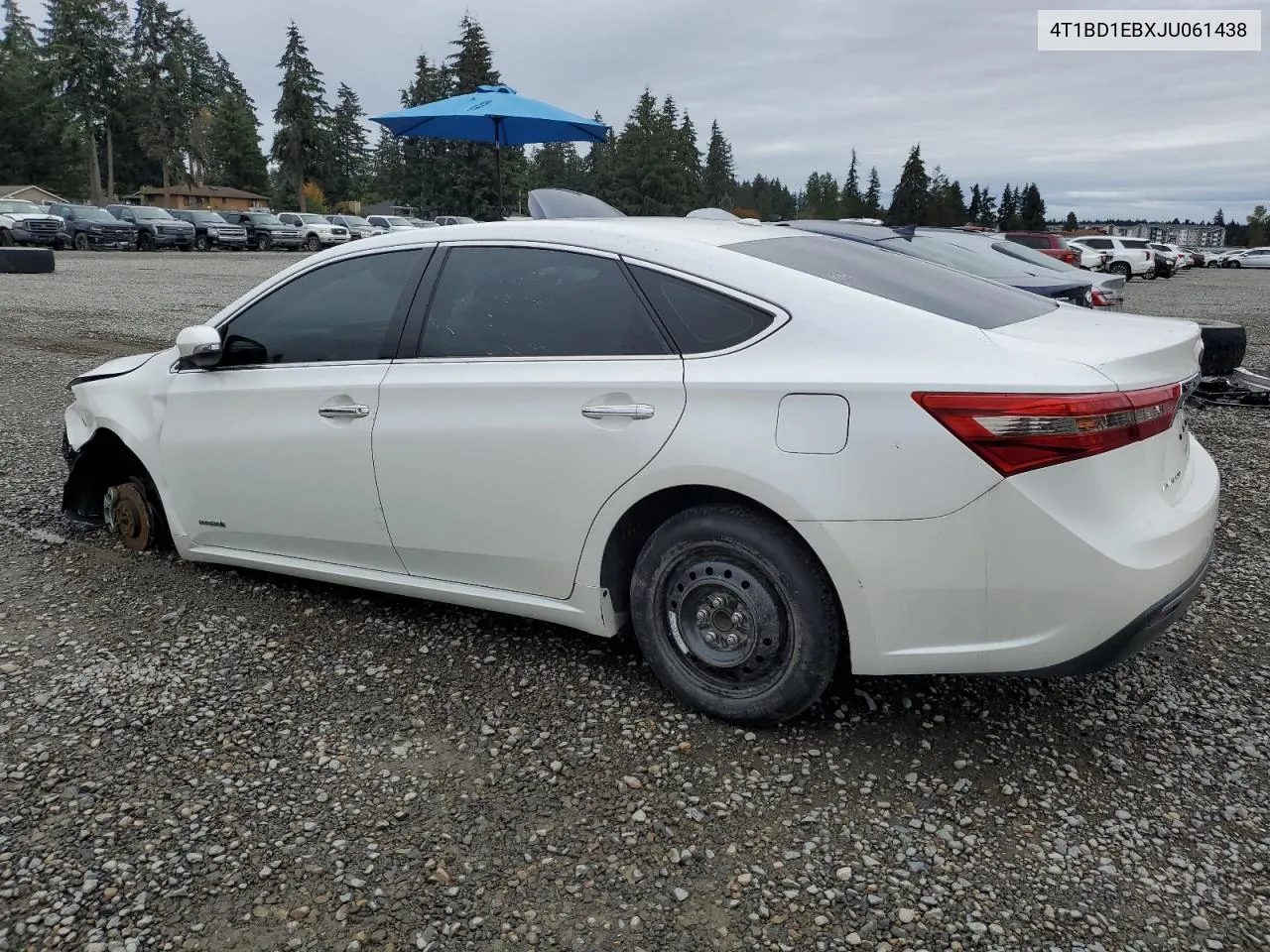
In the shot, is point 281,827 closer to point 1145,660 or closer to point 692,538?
point 692,538

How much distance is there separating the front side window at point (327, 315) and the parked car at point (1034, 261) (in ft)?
→ 20.1

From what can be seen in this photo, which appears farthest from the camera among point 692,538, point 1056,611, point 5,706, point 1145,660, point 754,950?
point 1145,660

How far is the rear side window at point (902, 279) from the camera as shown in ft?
9.65

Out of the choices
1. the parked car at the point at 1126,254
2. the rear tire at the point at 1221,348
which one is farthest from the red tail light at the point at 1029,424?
the parked car at the point at 1126,254

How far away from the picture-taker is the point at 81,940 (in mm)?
2189

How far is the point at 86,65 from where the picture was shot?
72.2m

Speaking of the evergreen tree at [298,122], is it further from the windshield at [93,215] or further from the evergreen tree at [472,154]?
the windshield at [93,215]

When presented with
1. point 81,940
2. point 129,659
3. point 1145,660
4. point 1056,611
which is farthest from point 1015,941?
point 129,659

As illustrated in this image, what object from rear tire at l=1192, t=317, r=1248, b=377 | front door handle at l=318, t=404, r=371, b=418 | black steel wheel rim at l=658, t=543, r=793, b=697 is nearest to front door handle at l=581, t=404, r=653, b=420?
black steel wheel rim at l=658, t=543, r=793, b=697

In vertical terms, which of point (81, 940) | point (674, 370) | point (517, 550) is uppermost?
point (674, 370)

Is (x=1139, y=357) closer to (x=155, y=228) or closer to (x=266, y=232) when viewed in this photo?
(x=155, y=228)

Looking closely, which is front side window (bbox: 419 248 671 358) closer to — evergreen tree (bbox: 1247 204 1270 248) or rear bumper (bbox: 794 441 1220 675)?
rear bumper (bbox: 794 441 1220 675)

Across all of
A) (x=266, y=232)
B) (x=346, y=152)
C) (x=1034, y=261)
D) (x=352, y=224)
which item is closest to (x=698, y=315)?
(x=1034, y=261)

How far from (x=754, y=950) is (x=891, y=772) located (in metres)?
0.82
